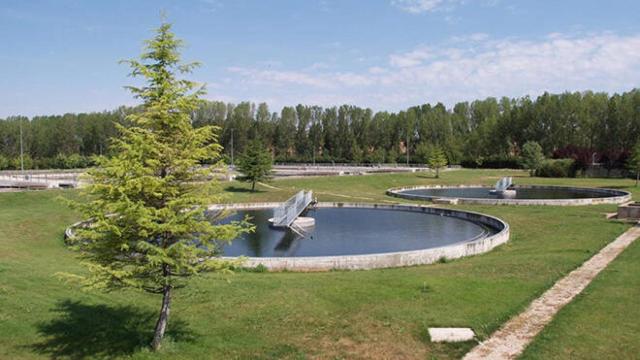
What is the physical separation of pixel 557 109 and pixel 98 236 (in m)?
95.8

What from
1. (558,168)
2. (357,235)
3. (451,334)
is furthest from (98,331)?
(558,168)

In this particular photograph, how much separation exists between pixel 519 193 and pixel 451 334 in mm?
47546

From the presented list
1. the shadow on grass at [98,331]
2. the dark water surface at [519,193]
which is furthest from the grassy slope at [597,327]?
the dark water surface at [519,193]

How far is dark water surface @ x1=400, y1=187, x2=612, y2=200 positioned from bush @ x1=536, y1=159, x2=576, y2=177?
60.8 feet

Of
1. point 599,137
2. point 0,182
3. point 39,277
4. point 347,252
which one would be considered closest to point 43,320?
point 39,277

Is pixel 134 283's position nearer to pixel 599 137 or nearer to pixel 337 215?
pixel 337 215

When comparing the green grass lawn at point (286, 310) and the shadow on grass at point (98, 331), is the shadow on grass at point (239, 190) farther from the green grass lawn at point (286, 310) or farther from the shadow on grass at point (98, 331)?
the shadow on grass at point (98, 331)

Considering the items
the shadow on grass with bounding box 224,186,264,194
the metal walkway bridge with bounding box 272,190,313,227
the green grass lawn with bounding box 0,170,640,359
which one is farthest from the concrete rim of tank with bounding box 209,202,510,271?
the shadow on grass with bounding box 224,186,264,194

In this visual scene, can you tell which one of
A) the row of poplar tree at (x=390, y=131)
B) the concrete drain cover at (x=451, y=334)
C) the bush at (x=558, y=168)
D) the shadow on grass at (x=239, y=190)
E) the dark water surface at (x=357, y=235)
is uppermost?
the row of poplar tree at (x=390, y=131)

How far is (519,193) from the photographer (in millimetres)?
56219

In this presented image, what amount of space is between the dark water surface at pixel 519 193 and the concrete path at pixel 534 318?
109 feet

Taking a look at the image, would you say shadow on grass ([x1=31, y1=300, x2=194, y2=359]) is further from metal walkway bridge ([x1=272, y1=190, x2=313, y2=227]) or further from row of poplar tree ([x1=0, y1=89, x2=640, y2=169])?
row of poplar tree ([x1=0, y1=89, x2=640, y2=169])

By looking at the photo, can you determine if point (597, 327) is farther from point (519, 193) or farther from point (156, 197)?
point (519, 193)

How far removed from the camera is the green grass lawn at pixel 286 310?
11594mm
